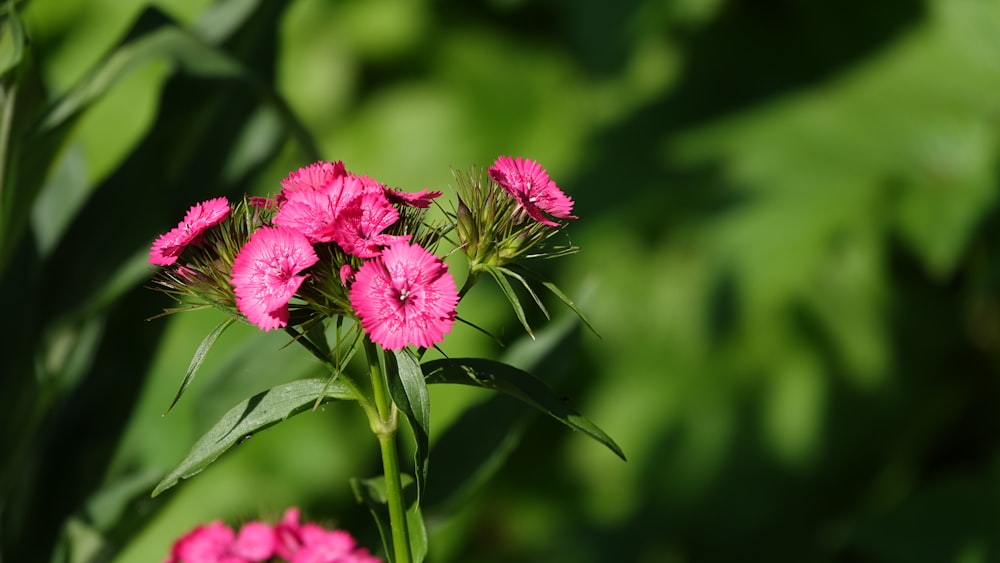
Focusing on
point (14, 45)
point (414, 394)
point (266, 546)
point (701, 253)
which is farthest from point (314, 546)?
point (701, 253)

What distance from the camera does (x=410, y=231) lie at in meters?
0.46

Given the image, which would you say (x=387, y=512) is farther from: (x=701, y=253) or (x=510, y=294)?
(x=701, y=253)

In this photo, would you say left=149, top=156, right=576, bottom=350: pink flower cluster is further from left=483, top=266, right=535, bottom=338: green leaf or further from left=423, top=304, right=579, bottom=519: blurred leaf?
left=423, top=304, right=579, bottom=519: blurred leaf

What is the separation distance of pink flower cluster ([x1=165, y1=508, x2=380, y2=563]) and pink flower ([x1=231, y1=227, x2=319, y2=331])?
5.9 inches

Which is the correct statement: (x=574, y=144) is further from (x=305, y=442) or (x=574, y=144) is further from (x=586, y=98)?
(x=305, y=442)

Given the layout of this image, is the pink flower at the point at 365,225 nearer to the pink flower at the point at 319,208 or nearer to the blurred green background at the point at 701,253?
the pink flower at the point at 319,208

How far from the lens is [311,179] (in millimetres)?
463

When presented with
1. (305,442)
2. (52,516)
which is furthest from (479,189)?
(305,442)

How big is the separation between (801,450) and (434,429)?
17.2 inches

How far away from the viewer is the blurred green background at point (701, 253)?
127 cm

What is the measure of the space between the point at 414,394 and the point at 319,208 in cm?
7

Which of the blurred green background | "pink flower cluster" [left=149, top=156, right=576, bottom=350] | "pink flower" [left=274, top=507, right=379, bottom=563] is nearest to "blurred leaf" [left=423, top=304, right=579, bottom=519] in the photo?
"pink flower" [left=274, top=507, right=379, bottom=563]

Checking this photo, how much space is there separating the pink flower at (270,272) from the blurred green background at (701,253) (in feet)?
2.22

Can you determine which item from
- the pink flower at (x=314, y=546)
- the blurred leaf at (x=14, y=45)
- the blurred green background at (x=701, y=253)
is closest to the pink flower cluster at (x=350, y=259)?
the pink flower at (x=314, y=546)
